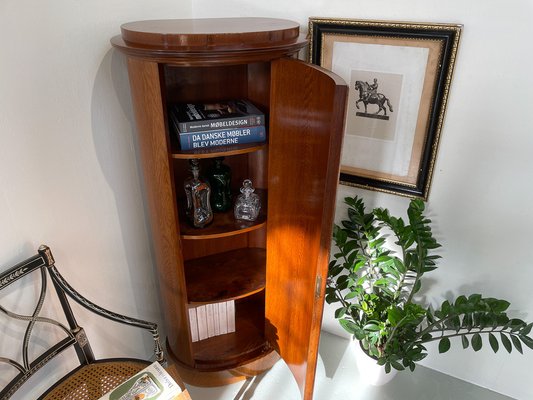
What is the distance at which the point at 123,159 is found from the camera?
1411 mm

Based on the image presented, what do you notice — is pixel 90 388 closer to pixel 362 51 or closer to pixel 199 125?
pixel 199 125

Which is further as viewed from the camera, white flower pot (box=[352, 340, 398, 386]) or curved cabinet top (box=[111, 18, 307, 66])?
white flower pot (box=[352, 340, 398, 386])

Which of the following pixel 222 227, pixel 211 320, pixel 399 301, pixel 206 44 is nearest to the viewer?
pixel 206 44

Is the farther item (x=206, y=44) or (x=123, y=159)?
(x=123, y=159)

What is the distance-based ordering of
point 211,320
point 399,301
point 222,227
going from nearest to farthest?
point 222,227 < point 399,301 < point 211,320

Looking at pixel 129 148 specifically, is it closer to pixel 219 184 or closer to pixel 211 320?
pixel 219 184

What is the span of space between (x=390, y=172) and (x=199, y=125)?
78 cm

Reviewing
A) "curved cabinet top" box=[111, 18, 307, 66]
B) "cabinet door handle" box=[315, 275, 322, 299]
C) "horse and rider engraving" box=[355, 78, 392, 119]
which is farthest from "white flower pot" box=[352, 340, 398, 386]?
"curved cabinet top" box=[111, 18, 307, 66]

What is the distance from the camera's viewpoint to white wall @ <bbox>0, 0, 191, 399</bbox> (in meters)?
1.02

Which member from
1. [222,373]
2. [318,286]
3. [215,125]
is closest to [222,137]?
[215,125]

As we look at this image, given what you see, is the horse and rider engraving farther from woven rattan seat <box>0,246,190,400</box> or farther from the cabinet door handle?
woven rattan seat <box>0,246,190,400</box>

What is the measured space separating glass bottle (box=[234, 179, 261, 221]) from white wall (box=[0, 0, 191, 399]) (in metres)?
0.42

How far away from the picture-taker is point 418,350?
1.46 meters

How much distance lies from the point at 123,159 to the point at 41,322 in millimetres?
610
